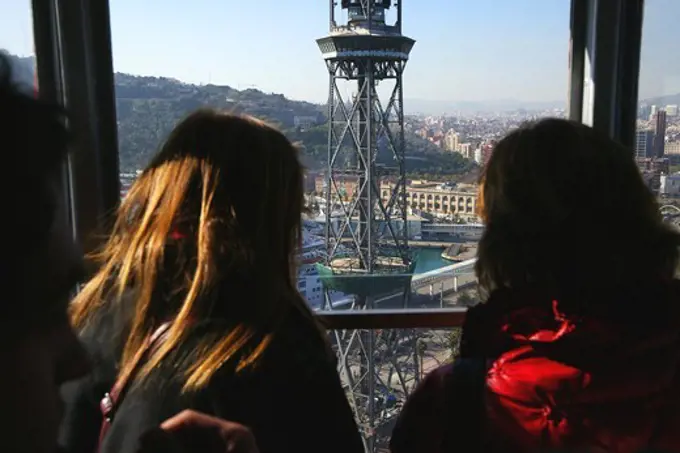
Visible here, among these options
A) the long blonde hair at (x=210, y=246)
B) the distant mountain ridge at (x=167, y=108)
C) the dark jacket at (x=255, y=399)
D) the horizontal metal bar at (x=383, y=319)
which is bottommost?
the horizontal metal bar at (x=383, y=319)

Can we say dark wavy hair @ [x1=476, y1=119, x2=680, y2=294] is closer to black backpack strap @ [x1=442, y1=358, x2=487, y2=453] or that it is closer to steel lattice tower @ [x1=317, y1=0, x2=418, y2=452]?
black backpack strap @ [x1=442, y1=358, x2=487, y2=453]

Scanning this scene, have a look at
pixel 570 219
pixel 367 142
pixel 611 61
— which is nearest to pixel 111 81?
pixel 367 142

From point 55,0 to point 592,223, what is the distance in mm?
1363

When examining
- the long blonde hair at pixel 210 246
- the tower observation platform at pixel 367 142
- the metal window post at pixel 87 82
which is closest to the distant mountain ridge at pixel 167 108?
the metal window post at pixel 87 82

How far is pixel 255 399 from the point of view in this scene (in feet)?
3.16

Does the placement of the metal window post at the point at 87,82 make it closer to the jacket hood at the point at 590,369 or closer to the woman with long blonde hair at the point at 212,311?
the woman with long blonde hair at the point at 212,311

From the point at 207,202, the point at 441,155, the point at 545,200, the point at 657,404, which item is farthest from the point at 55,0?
the point at 657,404

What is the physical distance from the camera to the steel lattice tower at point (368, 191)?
1891 millimetres

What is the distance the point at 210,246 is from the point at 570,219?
593 mm

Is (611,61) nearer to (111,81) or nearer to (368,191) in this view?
(368,191)

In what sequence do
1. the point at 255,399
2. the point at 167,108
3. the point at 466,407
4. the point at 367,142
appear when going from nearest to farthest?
the point at 255,399 → the point at 466,407 → the point at 167,108 → the point at 367,142

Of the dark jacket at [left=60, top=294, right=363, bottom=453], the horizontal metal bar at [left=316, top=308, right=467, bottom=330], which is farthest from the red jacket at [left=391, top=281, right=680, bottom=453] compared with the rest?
the horizontal metal bar at [left=316, top=308, right=467, bottom=330]

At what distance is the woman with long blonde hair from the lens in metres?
0.95

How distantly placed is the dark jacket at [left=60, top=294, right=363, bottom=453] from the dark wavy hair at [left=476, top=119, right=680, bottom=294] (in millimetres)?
360
